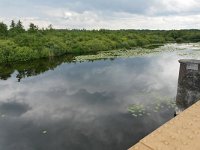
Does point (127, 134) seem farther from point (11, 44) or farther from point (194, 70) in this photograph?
point (11, 44)

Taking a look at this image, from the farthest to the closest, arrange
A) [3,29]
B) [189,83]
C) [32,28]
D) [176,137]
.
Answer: [32,28] → [3,29] → [189,83] → [176,137]

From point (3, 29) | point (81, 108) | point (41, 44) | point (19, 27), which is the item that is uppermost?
point (19, 27)

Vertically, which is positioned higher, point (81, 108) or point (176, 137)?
point (176, 137)

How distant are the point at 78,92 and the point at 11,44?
21098 millimetres

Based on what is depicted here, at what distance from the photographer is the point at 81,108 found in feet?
45.5

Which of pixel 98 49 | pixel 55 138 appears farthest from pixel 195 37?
pixel 55 138

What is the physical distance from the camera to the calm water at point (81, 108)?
1009 cm

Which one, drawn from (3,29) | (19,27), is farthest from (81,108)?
(19,27)

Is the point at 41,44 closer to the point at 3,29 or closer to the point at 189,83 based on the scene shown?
the point at 3,29

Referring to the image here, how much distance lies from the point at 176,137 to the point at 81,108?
9.19 m

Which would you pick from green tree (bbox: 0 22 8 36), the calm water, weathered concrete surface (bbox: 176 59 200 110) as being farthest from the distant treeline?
weathered concrete surface (bbox: 176 59 200 110)

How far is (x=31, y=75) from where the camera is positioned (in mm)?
24047

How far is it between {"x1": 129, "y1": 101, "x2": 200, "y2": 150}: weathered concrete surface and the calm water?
3.99m

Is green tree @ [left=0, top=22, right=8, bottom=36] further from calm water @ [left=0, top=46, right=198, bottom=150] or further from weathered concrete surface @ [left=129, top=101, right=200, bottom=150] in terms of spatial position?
weathered concrete surface @ [left=129, top=101, right=200, bottom=150]
